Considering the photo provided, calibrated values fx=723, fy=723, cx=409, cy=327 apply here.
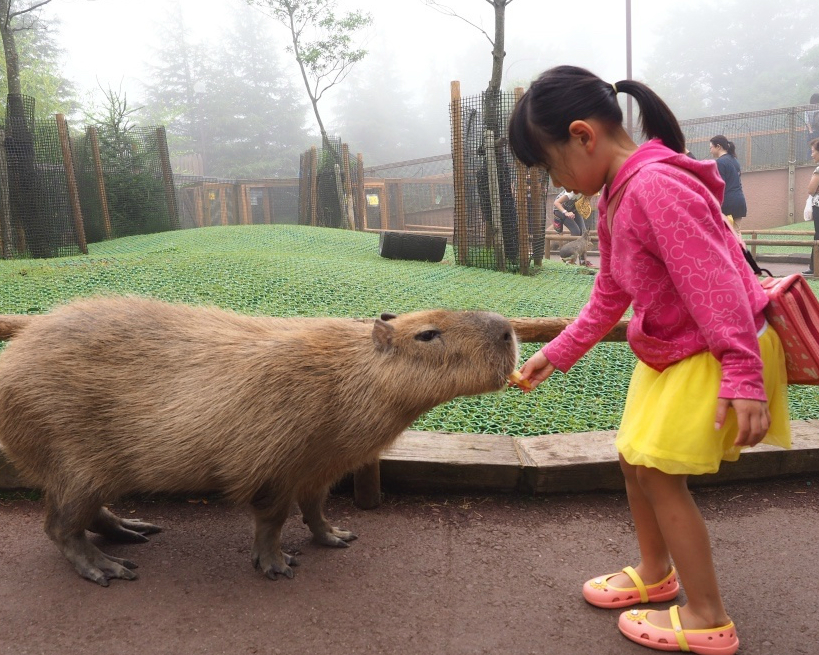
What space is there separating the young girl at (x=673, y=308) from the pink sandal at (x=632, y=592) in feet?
0.48

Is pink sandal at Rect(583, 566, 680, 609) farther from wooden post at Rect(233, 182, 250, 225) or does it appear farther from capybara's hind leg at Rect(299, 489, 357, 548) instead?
wooden post at Rect(233, 182, 250, 225)

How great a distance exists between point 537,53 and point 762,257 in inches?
2101

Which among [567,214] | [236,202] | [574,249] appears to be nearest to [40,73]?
[236,202]

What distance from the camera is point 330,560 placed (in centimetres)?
246

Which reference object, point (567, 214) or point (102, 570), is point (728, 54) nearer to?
point (567, 214)

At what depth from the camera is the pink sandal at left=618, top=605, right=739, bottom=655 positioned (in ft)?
6.11

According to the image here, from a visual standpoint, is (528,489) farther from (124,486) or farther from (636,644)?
(124,486)

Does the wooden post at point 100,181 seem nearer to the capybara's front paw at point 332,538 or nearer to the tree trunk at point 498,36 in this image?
the tree trunk at point 498,36

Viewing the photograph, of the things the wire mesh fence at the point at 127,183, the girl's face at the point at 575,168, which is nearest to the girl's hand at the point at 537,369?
the girl's face at the point at 575,168

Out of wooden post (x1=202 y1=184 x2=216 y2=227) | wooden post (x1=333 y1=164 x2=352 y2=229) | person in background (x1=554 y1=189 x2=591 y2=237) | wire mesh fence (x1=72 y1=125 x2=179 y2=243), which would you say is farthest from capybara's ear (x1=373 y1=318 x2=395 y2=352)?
wooden post (x1=202 y1=184 x2=216 y2=227)

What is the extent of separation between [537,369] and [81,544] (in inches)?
60.6

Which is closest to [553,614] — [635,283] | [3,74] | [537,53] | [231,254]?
[635,283]

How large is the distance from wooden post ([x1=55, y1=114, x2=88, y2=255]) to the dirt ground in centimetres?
660

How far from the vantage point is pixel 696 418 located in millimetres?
1706
